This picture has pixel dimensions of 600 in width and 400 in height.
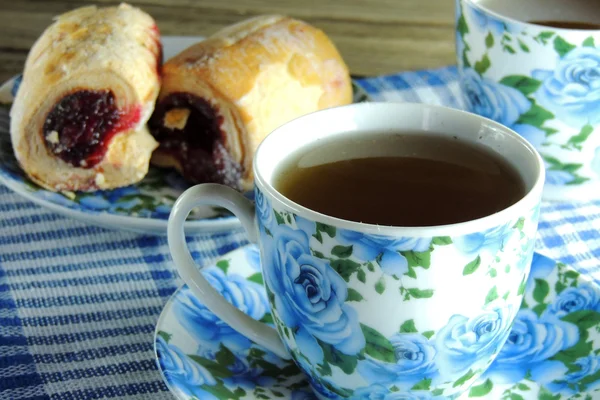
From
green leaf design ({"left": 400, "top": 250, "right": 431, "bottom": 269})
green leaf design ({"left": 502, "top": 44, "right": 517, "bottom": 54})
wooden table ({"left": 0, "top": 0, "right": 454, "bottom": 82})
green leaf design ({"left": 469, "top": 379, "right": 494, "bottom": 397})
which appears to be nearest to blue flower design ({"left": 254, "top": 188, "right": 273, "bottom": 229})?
green leaf design ({"left": 400, "top": 250, "right": 431, "bottom": 269})

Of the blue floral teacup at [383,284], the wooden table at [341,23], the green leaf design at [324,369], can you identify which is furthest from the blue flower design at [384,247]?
the wooden table at [341,23]

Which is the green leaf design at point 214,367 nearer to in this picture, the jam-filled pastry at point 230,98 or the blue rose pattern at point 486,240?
the blue rose pattern at point 486,240

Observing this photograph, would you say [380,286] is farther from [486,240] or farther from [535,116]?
[535,116]

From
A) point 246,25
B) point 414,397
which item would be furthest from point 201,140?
point 414,397

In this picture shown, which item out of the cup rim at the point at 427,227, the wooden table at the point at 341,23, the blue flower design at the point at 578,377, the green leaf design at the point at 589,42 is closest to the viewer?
the cup rim at the point at 427,227

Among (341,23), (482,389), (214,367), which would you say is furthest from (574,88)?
(341,23)

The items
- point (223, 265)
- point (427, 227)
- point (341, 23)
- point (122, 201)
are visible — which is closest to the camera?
point (427, 227)
